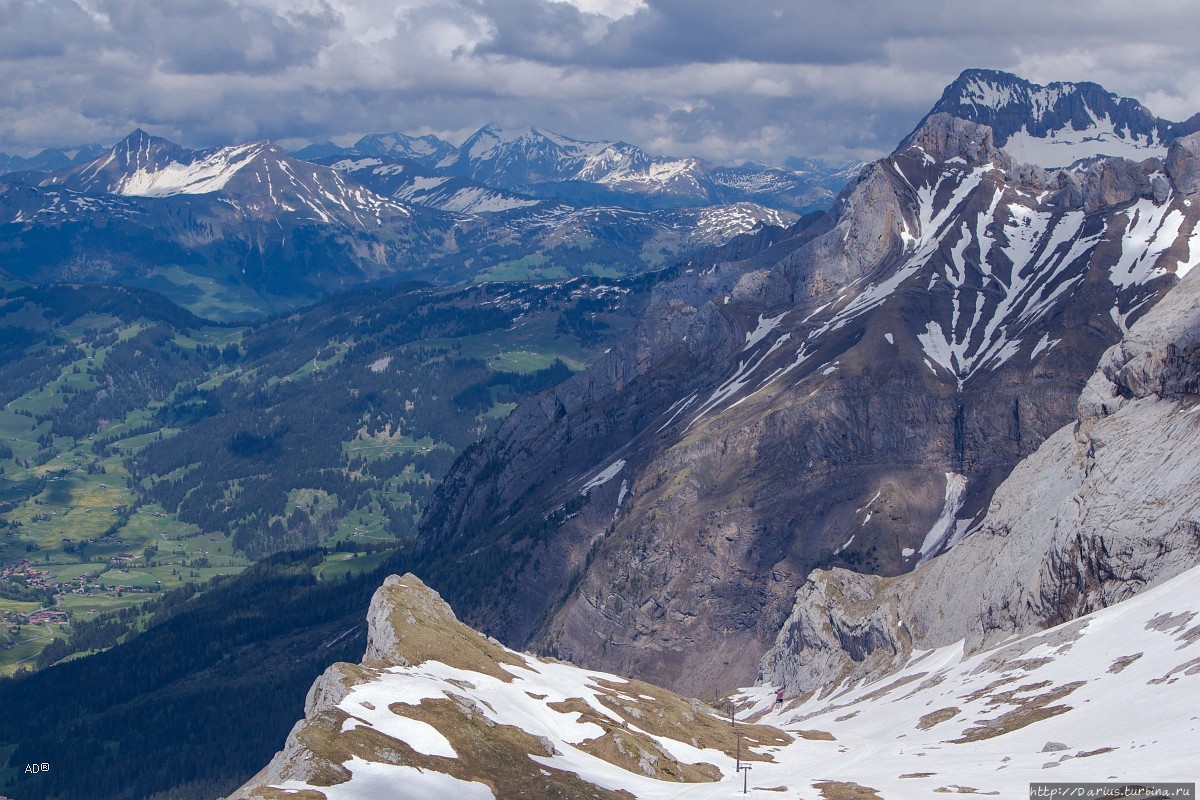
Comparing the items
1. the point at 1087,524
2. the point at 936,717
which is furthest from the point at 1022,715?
the point at 1087,524

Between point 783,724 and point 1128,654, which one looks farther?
point 783,724

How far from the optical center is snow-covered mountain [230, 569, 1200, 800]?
8962 centimetres

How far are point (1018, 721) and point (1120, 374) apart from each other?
60415 mm

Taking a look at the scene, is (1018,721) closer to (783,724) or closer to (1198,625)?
(1198,625)

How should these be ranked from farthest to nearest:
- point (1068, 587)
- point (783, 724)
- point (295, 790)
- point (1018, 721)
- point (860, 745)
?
1. point (783, 724)
2. point (1068, 587)
3. point (860, 745)
4. point (1018, 721)
5. point (295, 790)

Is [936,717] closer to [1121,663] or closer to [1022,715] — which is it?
[1022,715]

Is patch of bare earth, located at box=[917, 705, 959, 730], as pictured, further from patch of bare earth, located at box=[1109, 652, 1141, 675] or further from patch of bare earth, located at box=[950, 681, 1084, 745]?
patch of bare earth, located at box=[1109, 652, 1141, 675]

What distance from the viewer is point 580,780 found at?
100m

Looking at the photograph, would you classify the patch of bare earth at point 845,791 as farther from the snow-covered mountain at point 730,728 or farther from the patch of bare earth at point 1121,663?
the patch of bare earth at point 1121,663

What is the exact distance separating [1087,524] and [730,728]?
150 feet

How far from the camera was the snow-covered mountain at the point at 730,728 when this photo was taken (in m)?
89.6

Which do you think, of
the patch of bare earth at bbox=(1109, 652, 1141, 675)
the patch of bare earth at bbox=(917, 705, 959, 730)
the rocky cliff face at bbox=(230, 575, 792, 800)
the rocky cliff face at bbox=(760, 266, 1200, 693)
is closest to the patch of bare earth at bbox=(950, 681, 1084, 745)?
the patch of bare earth at bbox=(1109, 652, 1141, 675)

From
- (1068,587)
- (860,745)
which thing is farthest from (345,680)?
(1068,587)

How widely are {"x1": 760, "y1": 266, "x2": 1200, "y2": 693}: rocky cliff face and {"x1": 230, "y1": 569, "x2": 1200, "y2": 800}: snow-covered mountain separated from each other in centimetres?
682
